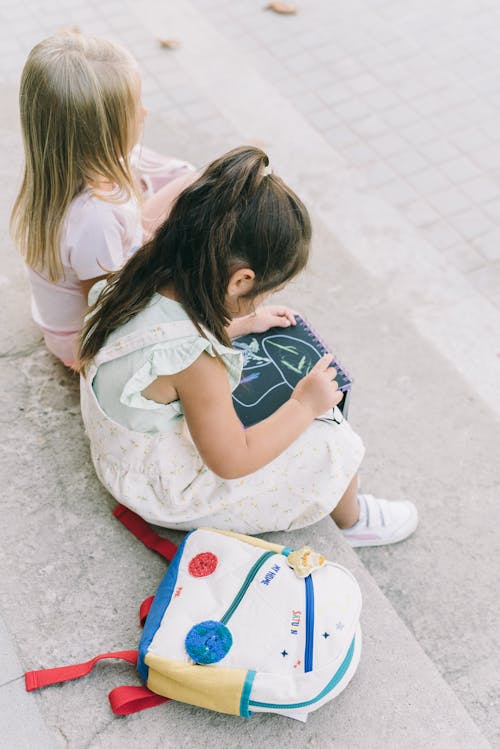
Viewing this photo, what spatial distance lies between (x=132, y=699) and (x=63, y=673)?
18cm

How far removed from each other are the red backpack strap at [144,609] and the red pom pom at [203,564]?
14cm

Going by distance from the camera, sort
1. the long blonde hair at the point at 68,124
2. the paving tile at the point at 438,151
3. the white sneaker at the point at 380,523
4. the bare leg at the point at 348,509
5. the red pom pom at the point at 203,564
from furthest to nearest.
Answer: the paving tile at the point at 438,151
the white sneaker at the point at 380,523
the bare leg at the point at 348,509
the long blonde hair at the point at 68,124
the red pom pom at the point at 203,564

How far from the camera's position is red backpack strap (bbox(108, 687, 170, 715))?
5.48ft

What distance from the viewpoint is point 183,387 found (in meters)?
1.65

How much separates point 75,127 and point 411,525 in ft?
4.93

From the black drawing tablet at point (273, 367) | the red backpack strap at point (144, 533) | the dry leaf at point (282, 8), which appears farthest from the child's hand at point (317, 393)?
the dry leaf at point (282, 8)

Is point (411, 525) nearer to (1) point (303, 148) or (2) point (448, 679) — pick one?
(2) point (448, 679)

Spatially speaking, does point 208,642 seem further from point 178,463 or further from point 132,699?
point 178,463

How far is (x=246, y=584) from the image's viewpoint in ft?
5.66

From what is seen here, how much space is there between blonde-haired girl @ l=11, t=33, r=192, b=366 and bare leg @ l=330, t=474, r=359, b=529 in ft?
2.87

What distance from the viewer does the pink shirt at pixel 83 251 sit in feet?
6.56

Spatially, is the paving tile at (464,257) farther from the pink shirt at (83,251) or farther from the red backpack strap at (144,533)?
the red backpack strap at (144,533)

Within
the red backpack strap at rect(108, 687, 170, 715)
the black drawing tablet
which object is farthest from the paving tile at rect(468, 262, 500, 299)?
the red backpack strap at rect(108, 687, 170, 715)

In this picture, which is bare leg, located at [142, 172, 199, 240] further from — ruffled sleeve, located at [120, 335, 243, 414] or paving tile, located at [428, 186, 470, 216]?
paving tile, located at [428, 186, 470, 216]
